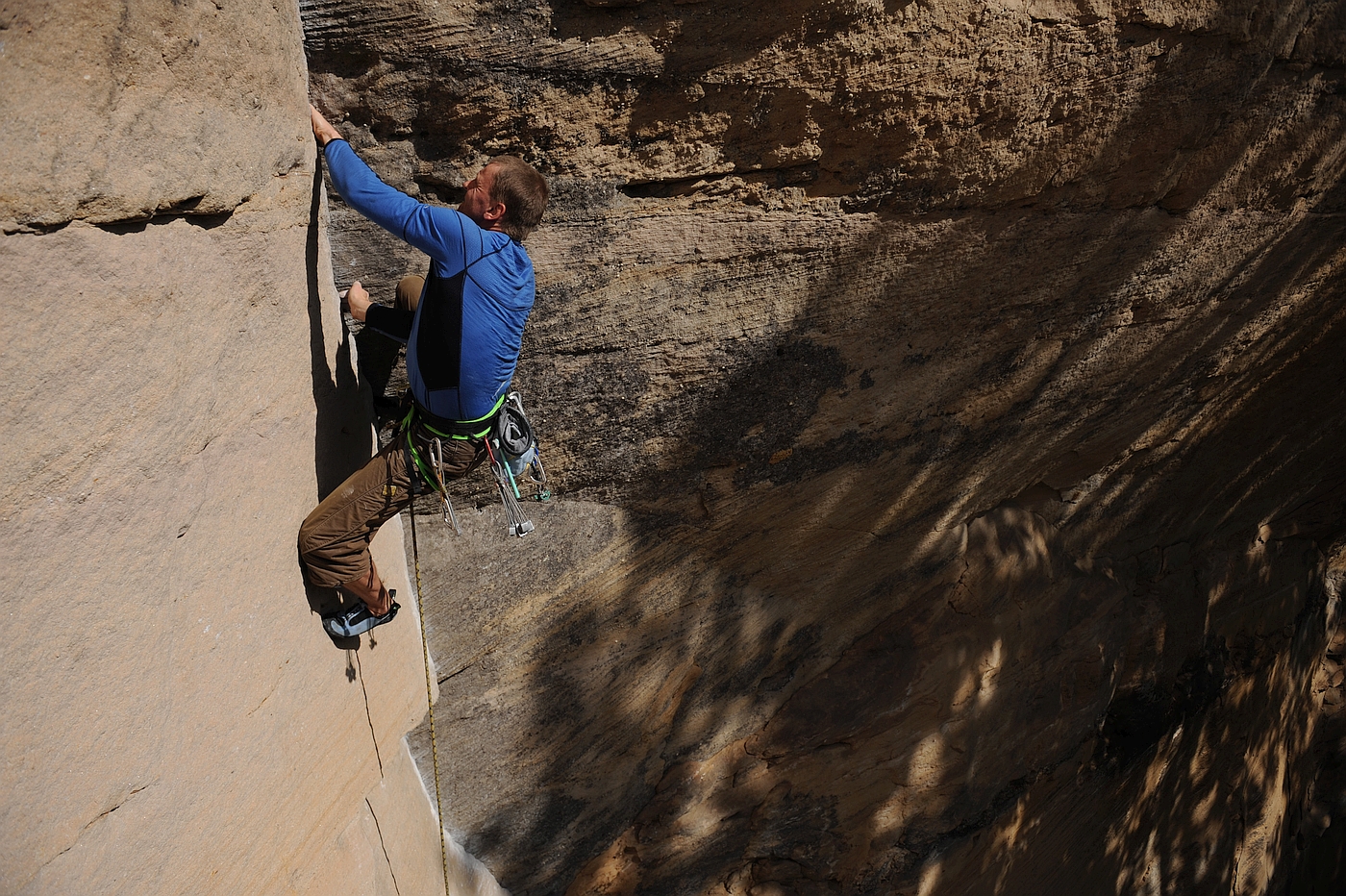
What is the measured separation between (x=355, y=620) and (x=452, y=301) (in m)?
1.15

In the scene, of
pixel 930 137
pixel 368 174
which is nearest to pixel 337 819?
pixel 368 174

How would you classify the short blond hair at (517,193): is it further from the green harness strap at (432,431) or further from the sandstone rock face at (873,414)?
the green harness strap at (432,431)

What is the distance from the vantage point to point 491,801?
3713mm

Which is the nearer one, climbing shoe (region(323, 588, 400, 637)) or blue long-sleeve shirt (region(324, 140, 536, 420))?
blue long-sleeve shirt (region(324, 140, 536, 420))

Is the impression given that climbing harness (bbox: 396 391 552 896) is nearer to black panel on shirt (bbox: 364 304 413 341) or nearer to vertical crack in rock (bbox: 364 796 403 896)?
black panel on shirt (bbox: 364 304 413 341)

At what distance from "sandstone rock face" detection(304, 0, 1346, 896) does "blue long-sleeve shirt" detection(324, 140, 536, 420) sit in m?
0.30

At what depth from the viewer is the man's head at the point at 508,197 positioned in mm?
2236

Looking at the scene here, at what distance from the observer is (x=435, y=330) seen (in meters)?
2.31

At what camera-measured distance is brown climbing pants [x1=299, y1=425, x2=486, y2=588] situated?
8.32ft

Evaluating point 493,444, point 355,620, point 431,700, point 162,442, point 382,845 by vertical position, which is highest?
point 162,442

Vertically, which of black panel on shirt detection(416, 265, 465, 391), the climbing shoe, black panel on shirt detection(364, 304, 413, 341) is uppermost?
black panel on shirt detection(416, 265, 465, 391)

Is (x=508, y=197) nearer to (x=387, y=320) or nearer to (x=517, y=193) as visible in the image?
(x=517, y=193)

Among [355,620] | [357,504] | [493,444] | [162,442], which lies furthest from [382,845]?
[162,442]

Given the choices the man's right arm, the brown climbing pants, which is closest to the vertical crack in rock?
the brown climbing pants
